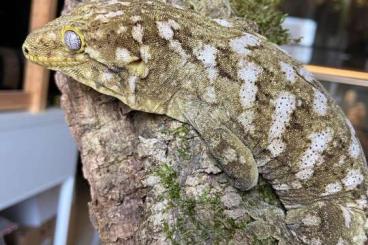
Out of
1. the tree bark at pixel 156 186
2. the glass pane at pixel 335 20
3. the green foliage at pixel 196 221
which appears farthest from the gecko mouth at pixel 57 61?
the glass pane at pixel 335 20

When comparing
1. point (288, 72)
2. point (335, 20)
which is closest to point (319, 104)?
point (288, 72)

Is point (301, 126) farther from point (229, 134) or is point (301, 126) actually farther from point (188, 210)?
point (188, 210)

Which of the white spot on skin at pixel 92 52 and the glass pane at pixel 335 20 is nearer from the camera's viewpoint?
the white spot on skin at pixel 92 52

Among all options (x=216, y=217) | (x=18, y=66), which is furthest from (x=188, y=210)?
(x=18, y=66)

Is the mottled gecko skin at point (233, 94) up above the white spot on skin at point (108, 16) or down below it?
below

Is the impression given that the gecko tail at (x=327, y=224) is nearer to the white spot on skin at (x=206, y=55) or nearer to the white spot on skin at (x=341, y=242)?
the white spot on skin at (x=341, y=242)
